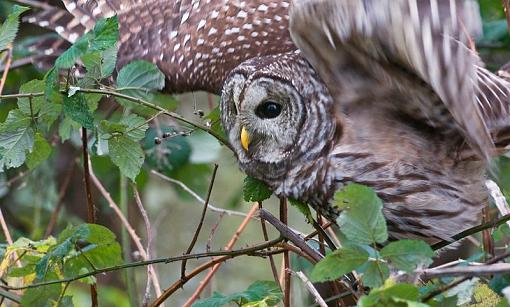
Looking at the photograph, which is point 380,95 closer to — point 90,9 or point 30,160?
point 30,160

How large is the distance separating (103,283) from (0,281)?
102 inches

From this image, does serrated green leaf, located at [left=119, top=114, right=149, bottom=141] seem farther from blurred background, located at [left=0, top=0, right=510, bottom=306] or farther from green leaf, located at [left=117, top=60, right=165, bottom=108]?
blurred background, located at [left=0, top=0, right=510, bottom=306]

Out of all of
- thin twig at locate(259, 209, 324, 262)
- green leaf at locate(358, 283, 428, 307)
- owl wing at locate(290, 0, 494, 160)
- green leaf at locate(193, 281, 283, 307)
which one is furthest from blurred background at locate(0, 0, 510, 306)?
green leaf at locate(358, 283, 428, 307)

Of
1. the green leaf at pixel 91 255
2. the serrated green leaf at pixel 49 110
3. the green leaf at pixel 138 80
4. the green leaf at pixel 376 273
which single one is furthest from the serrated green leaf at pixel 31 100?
the green leaf at pixel 376 273

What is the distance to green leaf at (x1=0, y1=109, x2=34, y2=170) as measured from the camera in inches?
90.0

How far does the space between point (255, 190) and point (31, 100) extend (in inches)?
28.7

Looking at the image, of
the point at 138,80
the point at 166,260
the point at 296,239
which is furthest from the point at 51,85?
the point at 296,239

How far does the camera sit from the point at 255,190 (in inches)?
109

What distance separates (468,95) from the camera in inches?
81.0

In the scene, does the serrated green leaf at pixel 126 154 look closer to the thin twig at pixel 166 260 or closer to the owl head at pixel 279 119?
the thin twig at pixel 166 260

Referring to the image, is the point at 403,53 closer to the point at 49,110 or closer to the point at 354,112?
the point at 354,112

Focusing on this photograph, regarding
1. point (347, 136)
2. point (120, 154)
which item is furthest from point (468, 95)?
point (120, 154)

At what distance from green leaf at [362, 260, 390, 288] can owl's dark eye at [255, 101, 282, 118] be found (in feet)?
3.34

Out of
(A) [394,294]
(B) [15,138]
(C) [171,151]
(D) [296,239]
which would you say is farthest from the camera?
(C) [171,151]
